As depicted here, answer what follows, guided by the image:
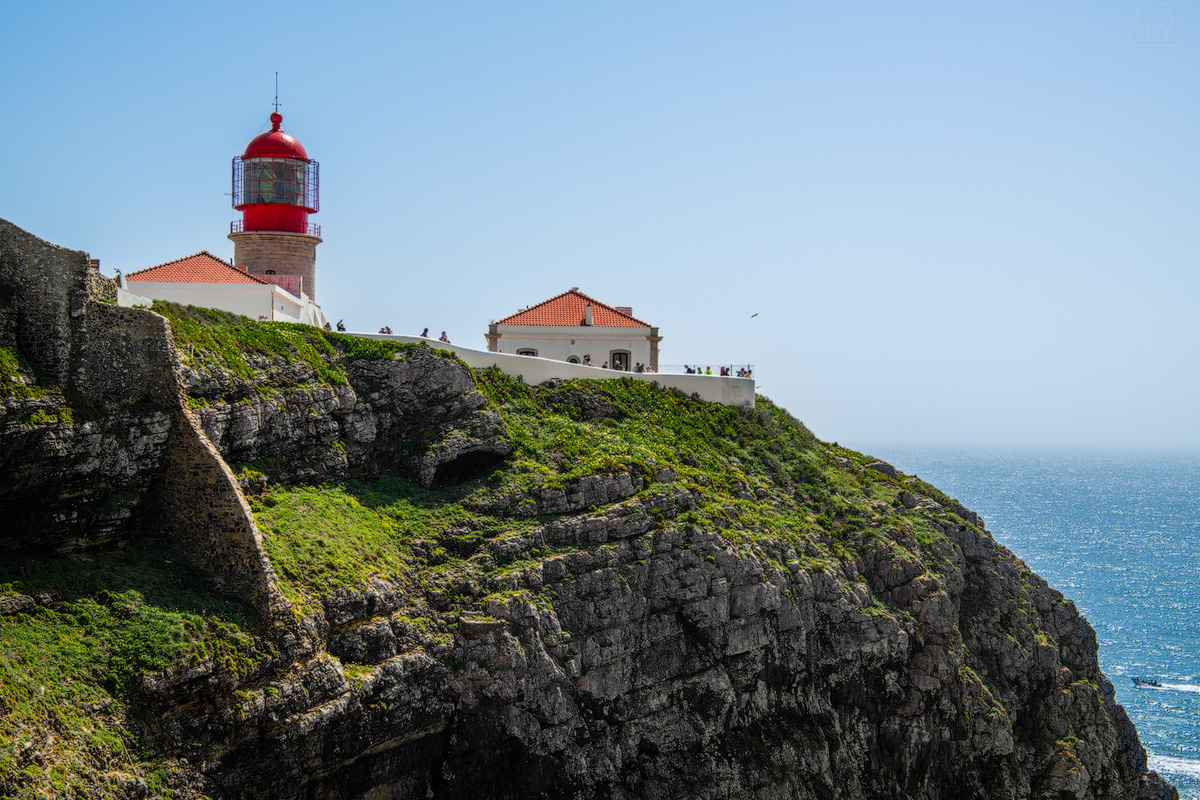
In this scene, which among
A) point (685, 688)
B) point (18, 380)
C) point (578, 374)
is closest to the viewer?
point (18, 380)

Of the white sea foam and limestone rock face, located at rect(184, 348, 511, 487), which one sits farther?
the white sea foam

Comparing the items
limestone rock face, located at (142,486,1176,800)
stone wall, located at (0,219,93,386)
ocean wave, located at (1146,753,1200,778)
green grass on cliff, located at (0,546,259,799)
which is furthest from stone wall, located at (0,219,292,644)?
ocean wave, located at (1146,753,1200,778)

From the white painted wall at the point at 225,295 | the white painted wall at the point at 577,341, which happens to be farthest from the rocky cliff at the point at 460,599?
the white painted wall at the point at 577,341

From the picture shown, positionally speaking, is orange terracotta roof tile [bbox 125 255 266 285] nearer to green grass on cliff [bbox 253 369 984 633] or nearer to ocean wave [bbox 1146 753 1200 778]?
green grass on cliff [bbox 253 369 984 633]

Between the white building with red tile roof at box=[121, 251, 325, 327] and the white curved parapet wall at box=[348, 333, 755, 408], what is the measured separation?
3.87m

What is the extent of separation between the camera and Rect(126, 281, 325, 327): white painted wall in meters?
35.8

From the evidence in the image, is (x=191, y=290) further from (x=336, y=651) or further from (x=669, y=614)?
(x=669, y=614)

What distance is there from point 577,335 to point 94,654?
94.3 feet

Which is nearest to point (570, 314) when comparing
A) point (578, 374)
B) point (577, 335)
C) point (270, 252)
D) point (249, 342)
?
point (577, 335)

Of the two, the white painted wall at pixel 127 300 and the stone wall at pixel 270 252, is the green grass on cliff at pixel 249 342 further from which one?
the stone wall at pixel 270 252

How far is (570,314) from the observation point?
4847 centimetres

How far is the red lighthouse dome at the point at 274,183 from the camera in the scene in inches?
1683

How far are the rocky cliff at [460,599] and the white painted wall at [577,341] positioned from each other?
456 cm

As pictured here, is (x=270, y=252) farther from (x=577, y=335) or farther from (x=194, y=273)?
(x=577, y=335)
